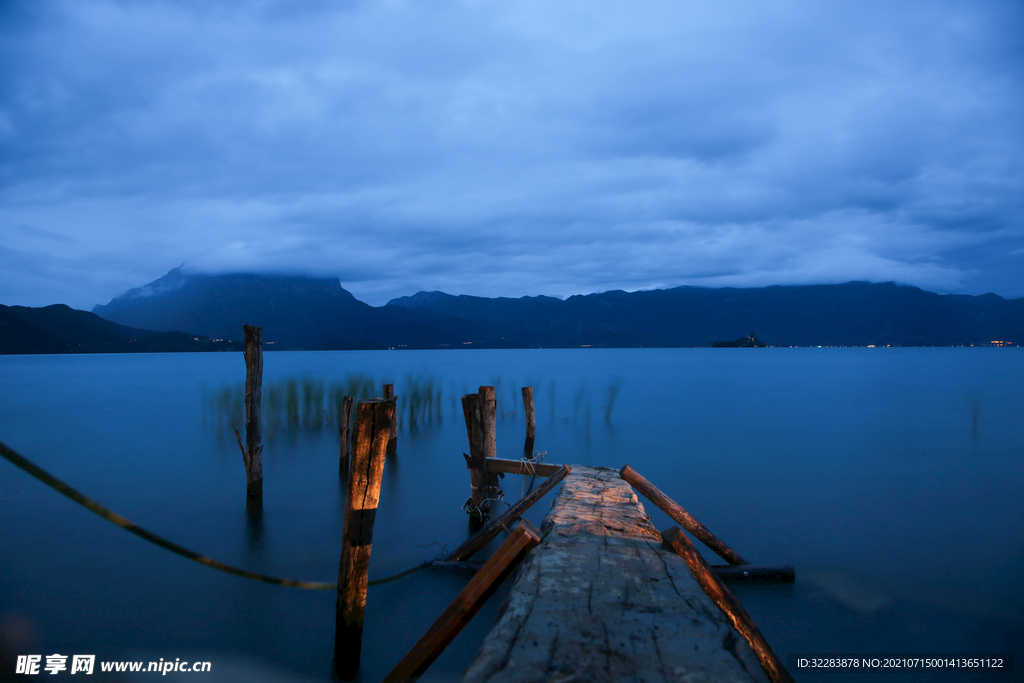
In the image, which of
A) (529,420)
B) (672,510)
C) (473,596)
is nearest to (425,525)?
(672,510)

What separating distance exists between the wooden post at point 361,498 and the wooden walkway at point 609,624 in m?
1.71

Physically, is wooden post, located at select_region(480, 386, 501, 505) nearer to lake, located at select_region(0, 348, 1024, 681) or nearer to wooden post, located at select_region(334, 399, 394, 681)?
lake, located at select_region(0, 348, 1024, 681)

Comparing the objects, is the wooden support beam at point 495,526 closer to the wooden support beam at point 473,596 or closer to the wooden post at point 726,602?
the wooden support beam at point 473,596

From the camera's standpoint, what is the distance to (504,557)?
3998 millimetres

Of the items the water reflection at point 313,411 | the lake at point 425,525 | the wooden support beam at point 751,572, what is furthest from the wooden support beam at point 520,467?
the water reflection at point 313,411

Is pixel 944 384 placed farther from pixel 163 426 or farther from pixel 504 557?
pixel 163 426

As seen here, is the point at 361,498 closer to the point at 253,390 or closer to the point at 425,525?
the point at 425,525

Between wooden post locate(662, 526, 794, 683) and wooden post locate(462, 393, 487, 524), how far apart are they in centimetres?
494

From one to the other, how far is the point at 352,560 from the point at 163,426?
19.8 metres

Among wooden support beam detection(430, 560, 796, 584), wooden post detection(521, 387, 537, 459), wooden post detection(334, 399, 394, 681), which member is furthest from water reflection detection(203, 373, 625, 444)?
wooden post detection(334, 399, 394, 681)

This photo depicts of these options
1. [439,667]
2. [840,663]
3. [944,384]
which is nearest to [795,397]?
[944,384]

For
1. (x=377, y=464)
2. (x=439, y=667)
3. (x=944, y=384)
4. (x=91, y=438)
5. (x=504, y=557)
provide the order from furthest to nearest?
(x=944, y=384)
(x=91, y=438)
(x=439, y=667)
(x=377, y=464)
(x=504, y=557)

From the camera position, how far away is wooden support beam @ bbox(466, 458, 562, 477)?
8648 mm

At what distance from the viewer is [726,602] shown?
3939mm
